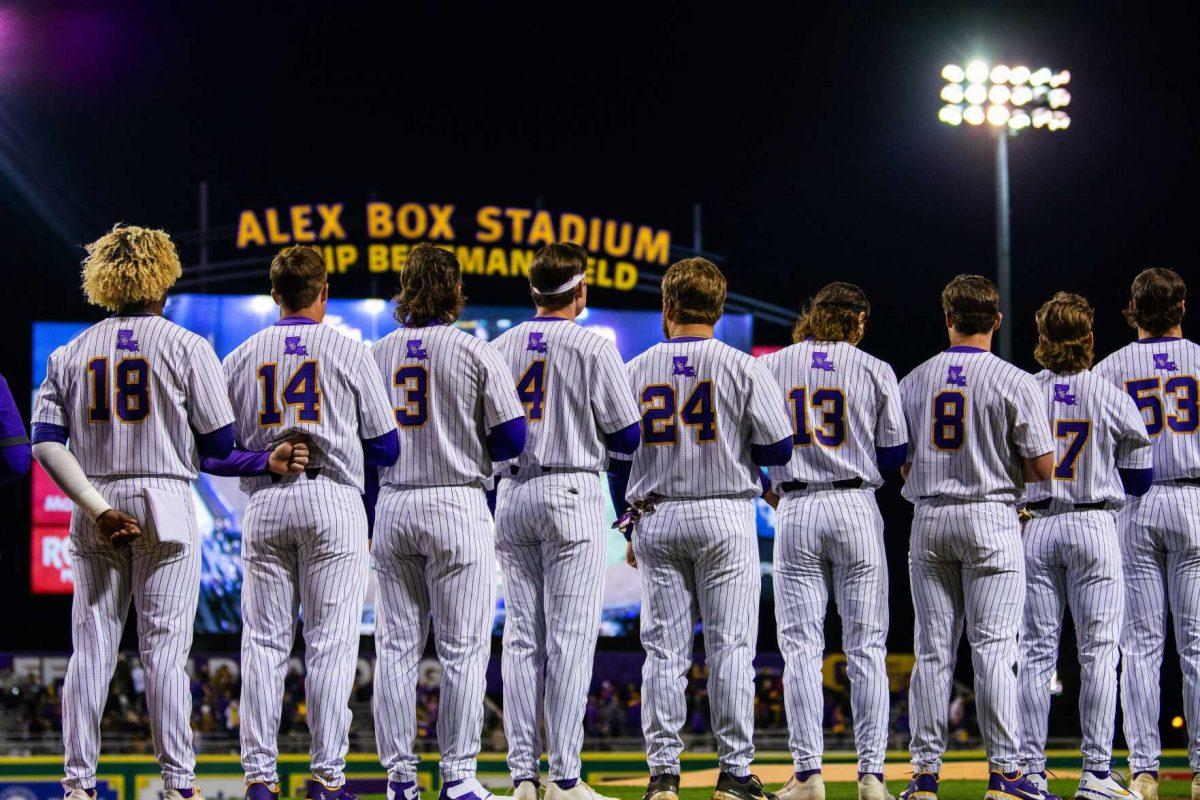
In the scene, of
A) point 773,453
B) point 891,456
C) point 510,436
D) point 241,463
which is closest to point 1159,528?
point 891,456

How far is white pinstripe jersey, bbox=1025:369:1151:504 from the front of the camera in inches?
273

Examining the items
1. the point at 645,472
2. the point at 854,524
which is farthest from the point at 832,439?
the point at 645,472

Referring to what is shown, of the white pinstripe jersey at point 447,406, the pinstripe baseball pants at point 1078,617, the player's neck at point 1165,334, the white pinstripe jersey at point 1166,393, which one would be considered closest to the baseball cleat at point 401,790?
the white pinstripe jersey at point 447,406

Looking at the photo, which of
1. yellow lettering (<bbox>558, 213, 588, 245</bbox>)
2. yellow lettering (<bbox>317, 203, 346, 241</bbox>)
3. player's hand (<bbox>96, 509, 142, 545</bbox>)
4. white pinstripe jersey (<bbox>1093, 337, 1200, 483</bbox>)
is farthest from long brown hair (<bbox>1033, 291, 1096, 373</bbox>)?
yellow lettering (<bbox>317, 203, 346, 241</bbox>)

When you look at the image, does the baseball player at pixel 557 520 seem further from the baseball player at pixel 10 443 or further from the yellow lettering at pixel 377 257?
the yellow lettering at pixel 377 257

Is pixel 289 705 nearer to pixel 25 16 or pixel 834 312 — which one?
pixel 25 16

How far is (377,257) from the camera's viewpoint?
26.1 metres

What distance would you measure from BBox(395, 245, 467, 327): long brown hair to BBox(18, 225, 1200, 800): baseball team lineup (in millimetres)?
18

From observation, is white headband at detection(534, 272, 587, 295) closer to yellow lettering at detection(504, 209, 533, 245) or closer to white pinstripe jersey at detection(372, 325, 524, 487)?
white pinstripe jersey at detection(372, 325, 524, 487)

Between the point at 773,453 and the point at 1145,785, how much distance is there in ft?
8.82

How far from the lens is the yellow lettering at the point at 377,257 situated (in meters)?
26.1

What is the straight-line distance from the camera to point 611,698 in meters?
23.2

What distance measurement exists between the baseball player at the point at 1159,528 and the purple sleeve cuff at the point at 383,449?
3.81 meters

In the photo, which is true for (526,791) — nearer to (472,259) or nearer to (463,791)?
(463,791)
